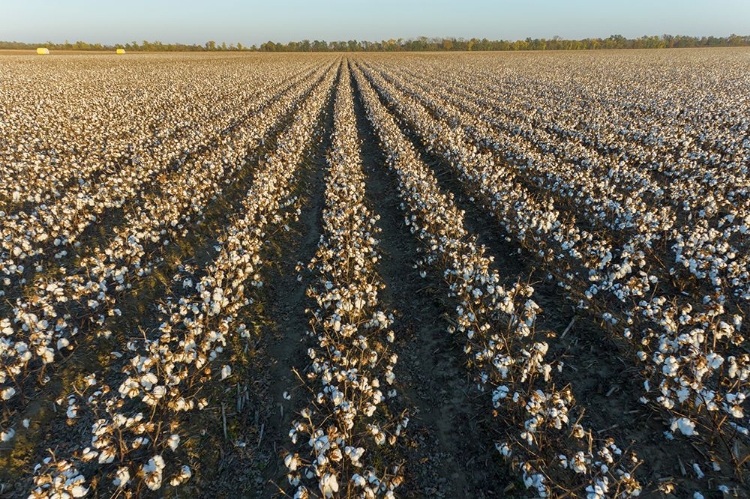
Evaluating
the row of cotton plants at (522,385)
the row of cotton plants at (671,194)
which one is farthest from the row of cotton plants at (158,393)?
the row of cotton plants at (671,194)

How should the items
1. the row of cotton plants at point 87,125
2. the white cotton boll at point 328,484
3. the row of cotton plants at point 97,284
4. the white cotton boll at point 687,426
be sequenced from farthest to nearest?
the row of cotton plants at point 87,125 < the row of cotton plants at point 97,284 < the white cotton boll at point 687,426 < the white cotton boll at point 328,484

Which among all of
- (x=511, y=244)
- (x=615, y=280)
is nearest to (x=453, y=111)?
(x=511, y=244)

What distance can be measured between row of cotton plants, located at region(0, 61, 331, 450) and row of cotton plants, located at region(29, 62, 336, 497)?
1.08 meters

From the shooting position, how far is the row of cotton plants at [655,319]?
17.5 ft

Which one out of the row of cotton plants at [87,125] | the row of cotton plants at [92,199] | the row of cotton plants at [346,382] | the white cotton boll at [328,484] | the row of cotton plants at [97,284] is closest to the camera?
the white cotton boll at [328,484]

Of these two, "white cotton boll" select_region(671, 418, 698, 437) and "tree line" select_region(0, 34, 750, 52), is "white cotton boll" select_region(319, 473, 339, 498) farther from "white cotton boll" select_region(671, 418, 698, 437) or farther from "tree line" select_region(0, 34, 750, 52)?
"tree line" select_region(0, 34, 750, 52)

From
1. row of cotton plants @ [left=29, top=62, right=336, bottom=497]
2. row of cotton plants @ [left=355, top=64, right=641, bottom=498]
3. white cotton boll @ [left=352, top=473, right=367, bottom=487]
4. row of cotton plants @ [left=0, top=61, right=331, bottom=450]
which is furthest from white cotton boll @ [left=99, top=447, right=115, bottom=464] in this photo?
row of cotton plants @ [left=355, top=64, right=641, bottom=498]

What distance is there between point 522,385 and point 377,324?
3.01 metres

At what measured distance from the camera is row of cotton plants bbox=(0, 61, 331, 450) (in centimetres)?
653

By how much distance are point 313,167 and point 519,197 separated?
10.7m

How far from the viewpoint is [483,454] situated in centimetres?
570

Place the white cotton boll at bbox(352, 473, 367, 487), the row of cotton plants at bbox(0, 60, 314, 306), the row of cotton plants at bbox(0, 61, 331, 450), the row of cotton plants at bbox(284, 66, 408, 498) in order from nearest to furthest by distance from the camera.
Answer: the white cotton boll at bbox(352, 473, 367, 487) → the row of cotton plants at bbox(284, 66, 408, 498) → the row of cotton plants at bbox(0, 61, 331, 450) → the row of cotton plants at bbox(0, 60, 314, 306)

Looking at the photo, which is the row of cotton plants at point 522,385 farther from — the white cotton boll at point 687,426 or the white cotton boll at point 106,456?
the white cotton boll at point 106,456

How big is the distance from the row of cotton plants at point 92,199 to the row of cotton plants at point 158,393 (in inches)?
168
